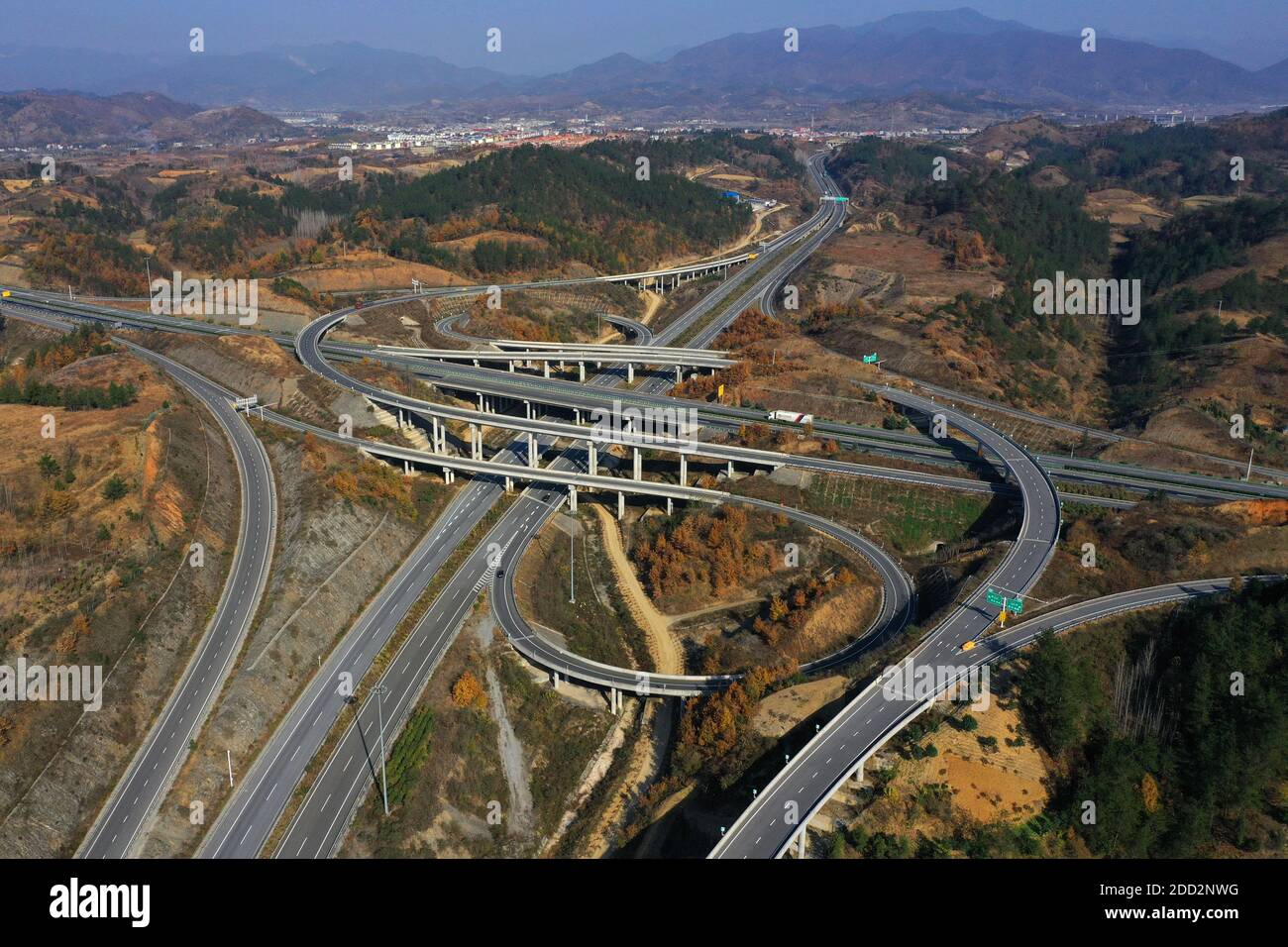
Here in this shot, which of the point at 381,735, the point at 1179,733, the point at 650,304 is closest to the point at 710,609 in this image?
the point at 381,735

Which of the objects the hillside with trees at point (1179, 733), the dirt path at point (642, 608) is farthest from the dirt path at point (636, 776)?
the hillside with trees at point (1179, 733)

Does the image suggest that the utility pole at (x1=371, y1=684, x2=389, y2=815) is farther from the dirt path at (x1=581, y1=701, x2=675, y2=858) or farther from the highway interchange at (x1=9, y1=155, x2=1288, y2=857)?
the dirt path at (x1=581, y1=701, x2=675, y2=858)

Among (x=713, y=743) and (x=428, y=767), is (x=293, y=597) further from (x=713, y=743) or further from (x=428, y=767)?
(x=713, y=743)

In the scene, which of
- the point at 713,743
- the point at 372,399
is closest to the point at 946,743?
the point at 713,743

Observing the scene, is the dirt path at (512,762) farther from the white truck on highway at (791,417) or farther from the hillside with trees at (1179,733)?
the white truck on highway at (791,417)

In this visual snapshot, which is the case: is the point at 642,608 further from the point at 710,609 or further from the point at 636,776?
the point at 636,776

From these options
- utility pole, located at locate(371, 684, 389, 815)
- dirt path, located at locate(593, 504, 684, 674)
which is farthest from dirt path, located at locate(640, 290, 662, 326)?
utility pole, located at locate(371, 684, 389, 815)
